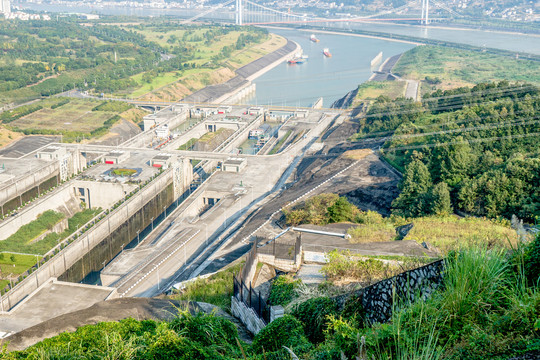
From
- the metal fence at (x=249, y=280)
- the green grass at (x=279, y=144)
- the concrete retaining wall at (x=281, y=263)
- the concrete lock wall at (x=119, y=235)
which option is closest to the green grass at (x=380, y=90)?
the green grass at (x=279, y=144)

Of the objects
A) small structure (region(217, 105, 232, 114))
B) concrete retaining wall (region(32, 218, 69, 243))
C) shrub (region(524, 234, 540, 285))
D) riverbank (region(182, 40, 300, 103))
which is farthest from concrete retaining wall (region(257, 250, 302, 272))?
riverbank (region(182, 40, 300, 103))

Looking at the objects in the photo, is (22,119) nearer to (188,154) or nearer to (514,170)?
(188,154)

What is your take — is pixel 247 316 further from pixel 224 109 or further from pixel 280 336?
pixel 224 109

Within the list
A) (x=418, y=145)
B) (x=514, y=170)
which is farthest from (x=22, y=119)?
(x=514, y=170)

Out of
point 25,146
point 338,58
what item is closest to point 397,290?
point 25,146

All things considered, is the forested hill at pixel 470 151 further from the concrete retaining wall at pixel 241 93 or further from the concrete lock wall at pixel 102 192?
the concrete retaining wall at pixel 241 93

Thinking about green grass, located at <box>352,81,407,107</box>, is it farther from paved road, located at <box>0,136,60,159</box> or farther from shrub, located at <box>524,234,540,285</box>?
shrub, located at <box>524,234,540,285</box>

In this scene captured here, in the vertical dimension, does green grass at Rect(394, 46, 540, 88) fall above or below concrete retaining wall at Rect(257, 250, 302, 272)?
above
